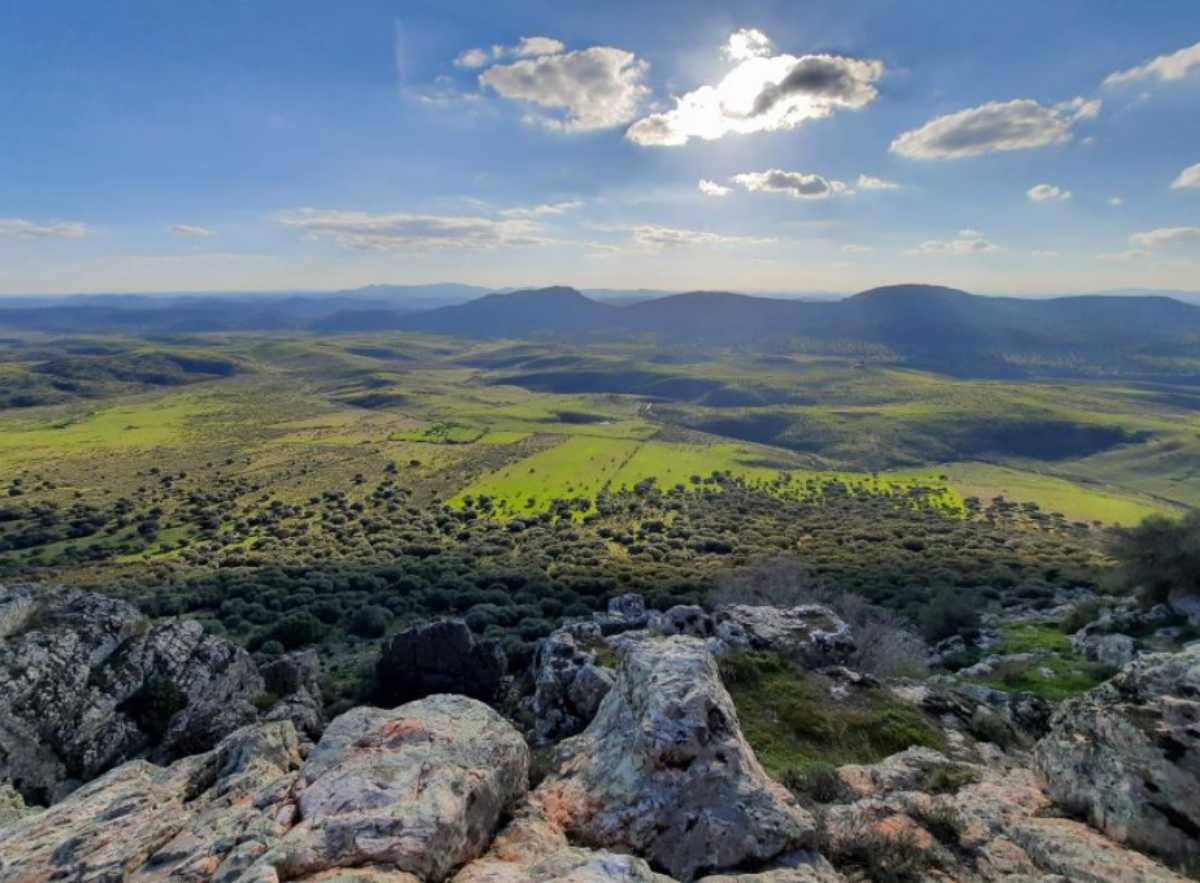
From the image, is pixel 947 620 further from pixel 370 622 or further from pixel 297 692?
pixel 370 622

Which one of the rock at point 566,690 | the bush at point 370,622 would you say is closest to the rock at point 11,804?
the rock at point 566,690

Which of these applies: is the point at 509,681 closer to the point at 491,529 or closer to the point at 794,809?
the point at 794,809

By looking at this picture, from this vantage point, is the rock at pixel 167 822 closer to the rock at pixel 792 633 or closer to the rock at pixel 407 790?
the rock at pixel 407 790

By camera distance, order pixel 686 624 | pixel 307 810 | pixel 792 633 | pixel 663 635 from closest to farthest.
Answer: pixel 307 810, pixel 792 633, pixel 663 635, pixel 686 624

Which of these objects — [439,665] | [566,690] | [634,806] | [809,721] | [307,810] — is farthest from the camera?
[439,665]

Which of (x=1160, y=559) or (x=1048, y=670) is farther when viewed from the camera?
(x=1160, y=559)

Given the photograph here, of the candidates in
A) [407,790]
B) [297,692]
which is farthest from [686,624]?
[407,790]

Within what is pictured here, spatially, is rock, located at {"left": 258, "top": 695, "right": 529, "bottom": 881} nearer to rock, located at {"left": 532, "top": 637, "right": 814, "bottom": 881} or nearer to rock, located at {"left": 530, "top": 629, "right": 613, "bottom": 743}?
rock, located at {"left": 532, "top": 637, "right": 814, "bottom": 881}
